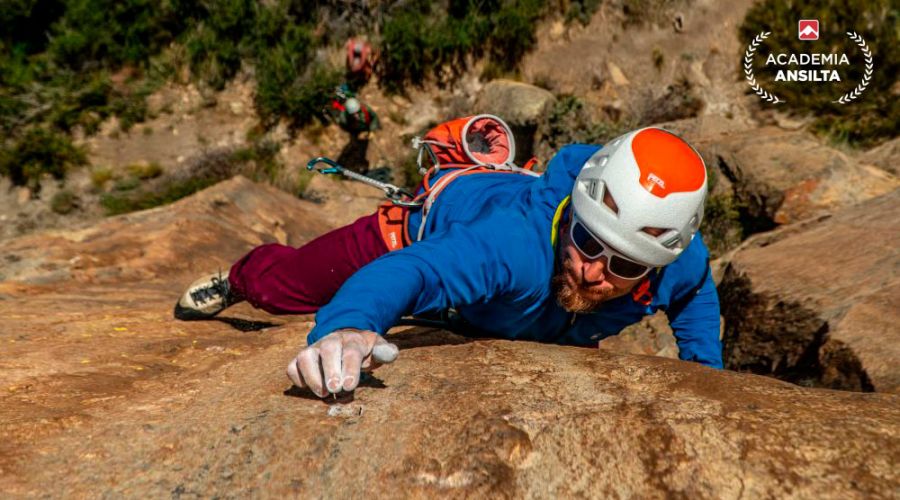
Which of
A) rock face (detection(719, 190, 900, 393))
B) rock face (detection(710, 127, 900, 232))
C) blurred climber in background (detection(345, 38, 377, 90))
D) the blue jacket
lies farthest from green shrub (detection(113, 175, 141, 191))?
rock face (detection(719, 190, 900, 393))

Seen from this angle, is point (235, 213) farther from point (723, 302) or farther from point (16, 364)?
point (723, 302)

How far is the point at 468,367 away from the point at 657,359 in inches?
28.0

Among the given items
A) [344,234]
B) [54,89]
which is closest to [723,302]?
[344,234]

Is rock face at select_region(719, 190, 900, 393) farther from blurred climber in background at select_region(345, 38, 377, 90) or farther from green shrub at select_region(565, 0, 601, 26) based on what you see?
blurred climber in background at select_region(345, 38, 377, 90)

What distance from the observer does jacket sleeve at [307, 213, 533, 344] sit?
6.77ft

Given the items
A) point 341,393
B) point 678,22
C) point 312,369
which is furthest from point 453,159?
point 678,22

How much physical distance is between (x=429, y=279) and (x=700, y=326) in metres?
1.67

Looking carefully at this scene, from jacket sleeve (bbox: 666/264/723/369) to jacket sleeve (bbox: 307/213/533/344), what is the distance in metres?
1.16

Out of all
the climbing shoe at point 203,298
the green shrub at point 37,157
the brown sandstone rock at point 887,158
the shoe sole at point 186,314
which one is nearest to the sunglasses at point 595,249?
the climbing shoe at point 203,298

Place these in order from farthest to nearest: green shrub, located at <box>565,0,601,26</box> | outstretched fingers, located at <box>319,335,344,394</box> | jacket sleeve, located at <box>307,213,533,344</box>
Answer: green shrub, located at <box>565,0,601,26</box>, jacket sleeve, located at <box>307,213,533,344</box>, outstretched fingers, located at <box>319,335,344,394</box>

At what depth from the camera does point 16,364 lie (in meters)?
2.72

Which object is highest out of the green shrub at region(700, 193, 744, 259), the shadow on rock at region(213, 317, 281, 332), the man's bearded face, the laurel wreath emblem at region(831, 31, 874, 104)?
the man's bearded face

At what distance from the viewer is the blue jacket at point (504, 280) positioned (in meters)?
2.17

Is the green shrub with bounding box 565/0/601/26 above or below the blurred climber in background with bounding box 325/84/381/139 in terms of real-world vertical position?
above
